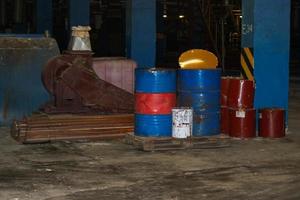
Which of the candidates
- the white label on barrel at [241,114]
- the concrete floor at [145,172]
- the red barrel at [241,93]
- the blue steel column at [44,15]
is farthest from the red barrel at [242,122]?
the blue steel column at [44,15]

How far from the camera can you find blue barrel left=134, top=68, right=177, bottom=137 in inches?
381

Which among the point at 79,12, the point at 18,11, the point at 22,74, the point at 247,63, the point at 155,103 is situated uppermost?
the point at 18,11

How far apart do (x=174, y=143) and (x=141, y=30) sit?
6.65 meters

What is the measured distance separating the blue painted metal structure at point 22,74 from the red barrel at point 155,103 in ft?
9.65

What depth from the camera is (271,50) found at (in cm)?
1114

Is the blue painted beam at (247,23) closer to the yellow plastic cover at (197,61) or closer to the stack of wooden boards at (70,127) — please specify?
the yellow plastic cover at (197,61)

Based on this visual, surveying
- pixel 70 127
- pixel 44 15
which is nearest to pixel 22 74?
pixel 70 127

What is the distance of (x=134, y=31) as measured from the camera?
1567 cm

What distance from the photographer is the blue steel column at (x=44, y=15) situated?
94.1 feet

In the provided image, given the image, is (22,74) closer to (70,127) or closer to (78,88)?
(78,88)

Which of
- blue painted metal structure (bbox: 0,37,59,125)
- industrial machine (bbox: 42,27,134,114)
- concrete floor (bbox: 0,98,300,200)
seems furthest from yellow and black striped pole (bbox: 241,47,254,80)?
blue painted metal structure (bbox: 0,37,59,125)

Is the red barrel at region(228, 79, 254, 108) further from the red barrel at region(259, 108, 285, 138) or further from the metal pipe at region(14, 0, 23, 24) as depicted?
the metal pipe at region(14, 0, 23, 24)

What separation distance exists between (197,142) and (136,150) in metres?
0.99

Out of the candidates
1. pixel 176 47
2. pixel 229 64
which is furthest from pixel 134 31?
pixel 176 47
